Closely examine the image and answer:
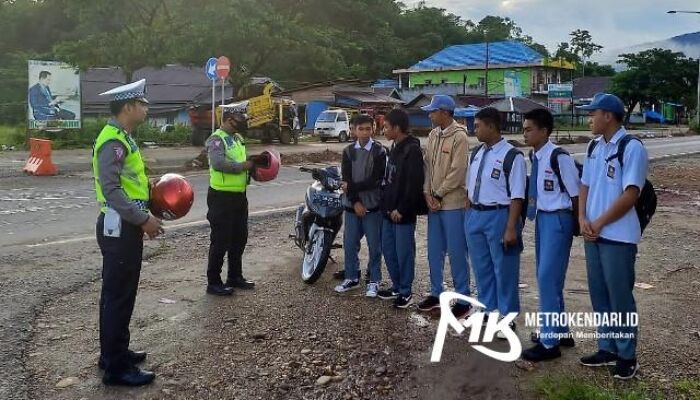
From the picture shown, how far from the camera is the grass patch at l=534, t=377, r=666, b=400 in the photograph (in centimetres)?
374

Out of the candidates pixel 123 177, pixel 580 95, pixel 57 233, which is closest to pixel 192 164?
pixel 57 233

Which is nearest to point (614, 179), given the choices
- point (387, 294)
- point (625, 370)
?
point (625, 370)

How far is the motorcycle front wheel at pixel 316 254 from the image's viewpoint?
21.1ft

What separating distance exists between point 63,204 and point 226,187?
22.1 feet

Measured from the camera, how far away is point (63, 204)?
11656 millimetres

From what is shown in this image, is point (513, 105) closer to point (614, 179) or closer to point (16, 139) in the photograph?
point (16, 139)

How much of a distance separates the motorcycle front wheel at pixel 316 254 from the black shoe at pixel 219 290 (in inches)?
31.0

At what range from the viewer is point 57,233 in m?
9.03

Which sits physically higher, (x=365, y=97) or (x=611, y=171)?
(x=365, y=97)

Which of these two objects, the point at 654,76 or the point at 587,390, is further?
the point at 654,76

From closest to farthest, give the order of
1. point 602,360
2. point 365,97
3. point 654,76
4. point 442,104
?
point 602,360 < point 442,104 < point 365,97 < point 654,76

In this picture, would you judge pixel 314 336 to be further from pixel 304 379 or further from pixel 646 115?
pixel 646 115

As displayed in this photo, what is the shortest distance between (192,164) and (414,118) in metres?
33.0

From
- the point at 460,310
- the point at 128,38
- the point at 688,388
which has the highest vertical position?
the point at 128,38
